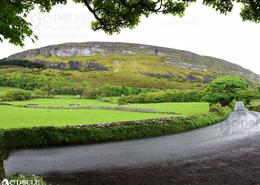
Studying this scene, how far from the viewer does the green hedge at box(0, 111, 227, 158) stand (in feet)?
75.2

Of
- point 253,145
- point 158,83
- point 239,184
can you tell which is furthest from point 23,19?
point 158,83

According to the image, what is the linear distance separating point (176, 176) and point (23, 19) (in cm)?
1041

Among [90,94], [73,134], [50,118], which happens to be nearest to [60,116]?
[50,118]

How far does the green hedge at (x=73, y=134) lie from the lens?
75.2 feet

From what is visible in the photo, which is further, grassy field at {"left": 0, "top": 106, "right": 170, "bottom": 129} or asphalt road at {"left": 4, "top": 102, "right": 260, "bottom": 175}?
grassy field at {"left": 0, "top": 106, "right": 170, "bottom": 129}

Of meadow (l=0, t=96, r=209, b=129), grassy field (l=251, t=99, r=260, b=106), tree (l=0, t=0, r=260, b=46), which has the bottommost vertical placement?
grassy field (l=251, t=99, r=260, b=106)

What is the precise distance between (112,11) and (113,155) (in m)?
9.48

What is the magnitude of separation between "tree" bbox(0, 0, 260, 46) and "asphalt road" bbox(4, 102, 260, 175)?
21.9ft

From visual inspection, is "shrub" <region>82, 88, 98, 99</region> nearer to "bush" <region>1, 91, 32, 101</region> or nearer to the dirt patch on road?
"bush" <region>1, 91, 32, 101</region>

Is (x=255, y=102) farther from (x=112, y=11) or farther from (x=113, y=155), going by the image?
(x=112, y=11)

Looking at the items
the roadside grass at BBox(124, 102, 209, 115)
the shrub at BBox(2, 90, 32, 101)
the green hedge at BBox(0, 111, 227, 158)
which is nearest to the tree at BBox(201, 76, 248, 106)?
the roadside grass at BBox(124, 102, 209, 115)

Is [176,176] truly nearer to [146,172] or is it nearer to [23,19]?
[146,172]

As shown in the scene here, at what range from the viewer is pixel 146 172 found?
14781 mm

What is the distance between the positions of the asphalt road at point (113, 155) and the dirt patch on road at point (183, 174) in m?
0.92
